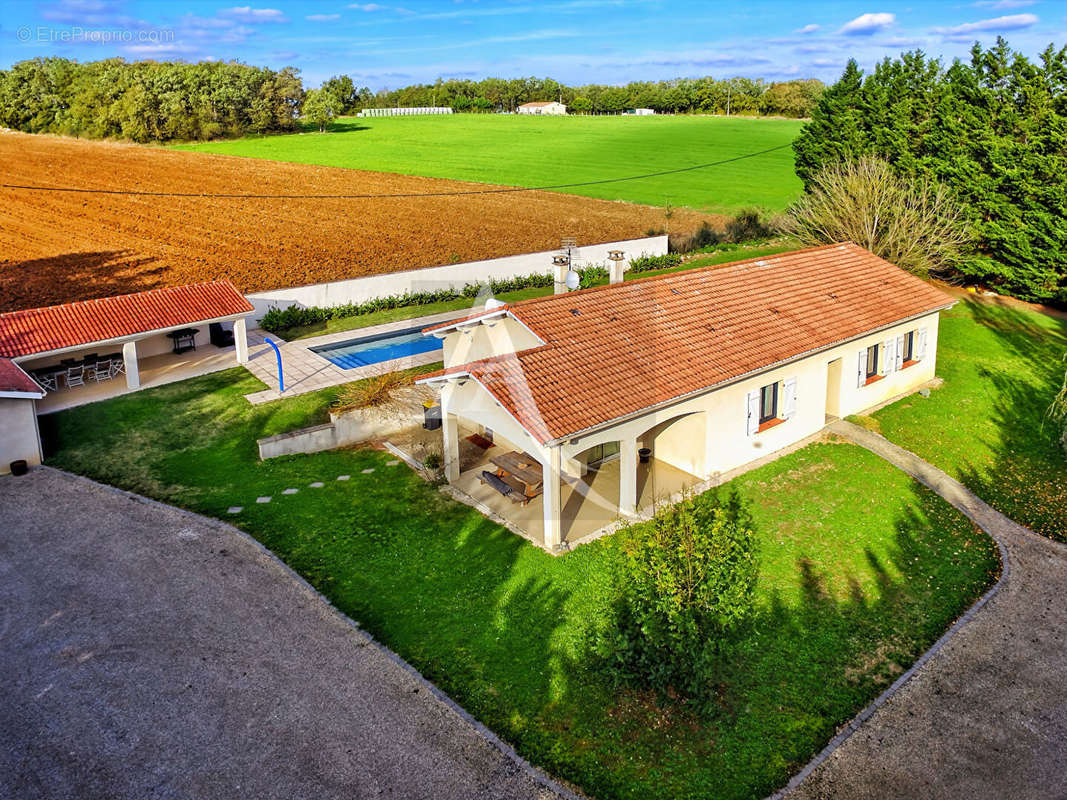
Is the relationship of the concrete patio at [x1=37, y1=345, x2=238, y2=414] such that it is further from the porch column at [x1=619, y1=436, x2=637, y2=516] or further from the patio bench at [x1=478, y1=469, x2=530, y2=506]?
the porch column at [x1=619, y1=436, x2=637, y2=516]

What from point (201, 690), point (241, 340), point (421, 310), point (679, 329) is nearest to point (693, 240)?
point (421, 310)

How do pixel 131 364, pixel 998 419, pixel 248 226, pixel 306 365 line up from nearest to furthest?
pixel 998 419 < pixel 131 364 < pixel 306 365 < pixel 248 226

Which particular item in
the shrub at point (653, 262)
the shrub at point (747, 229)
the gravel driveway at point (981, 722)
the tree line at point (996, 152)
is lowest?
the gravel driveway at point (981, 722)

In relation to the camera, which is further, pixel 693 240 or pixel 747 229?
pixel 747 229

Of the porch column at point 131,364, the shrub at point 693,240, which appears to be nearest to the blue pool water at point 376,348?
the porch column at point 131,364

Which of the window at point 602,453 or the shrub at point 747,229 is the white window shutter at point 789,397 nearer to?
the window at point 602,453

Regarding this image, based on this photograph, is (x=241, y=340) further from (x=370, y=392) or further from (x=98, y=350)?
(x=370, y=392)
